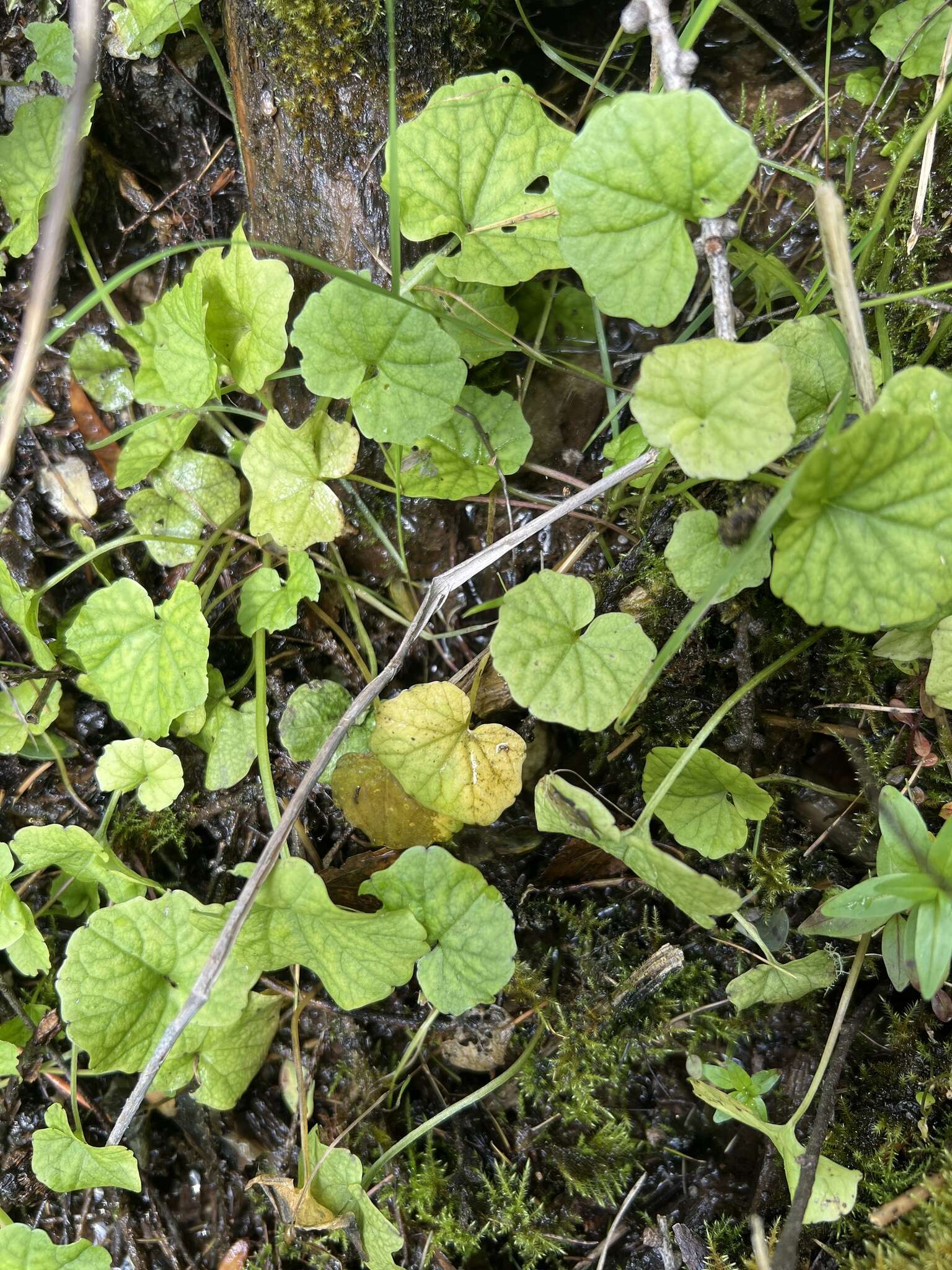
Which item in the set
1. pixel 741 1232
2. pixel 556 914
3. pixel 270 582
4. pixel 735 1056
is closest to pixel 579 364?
pixel 270 582

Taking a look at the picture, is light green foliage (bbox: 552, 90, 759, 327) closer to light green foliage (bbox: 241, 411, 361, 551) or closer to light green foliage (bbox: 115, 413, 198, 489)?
light green foliage (bbox: 241, 411, 361, 551)

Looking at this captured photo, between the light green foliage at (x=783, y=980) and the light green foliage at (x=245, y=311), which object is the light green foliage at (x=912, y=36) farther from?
the light green foliage at (x=783, y=980)

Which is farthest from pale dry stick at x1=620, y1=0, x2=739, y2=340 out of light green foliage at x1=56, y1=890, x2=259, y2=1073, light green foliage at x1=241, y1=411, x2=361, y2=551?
light green foliage at x1=56, y1=890, x2=259, y2=1073

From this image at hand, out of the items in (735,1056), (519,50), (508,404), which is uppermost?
(519,50)

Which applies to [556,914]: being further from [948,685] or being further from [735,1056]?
[948,685]

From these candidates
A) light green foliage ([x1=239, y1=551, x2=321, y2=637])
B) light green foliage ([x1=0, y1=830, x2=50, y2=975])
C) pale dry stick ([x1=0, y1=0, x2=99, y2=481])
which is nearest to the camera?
pale dry stick ([x1=0, y1=0, x2=99, y2=481])

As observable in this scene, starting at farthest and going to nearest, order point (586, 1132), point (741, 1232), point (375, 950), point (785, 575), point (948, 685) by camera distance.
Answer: point (586, 1132)
point (741, 1232)
point (375, 950)
point (948, 685)
point (785, 575)
